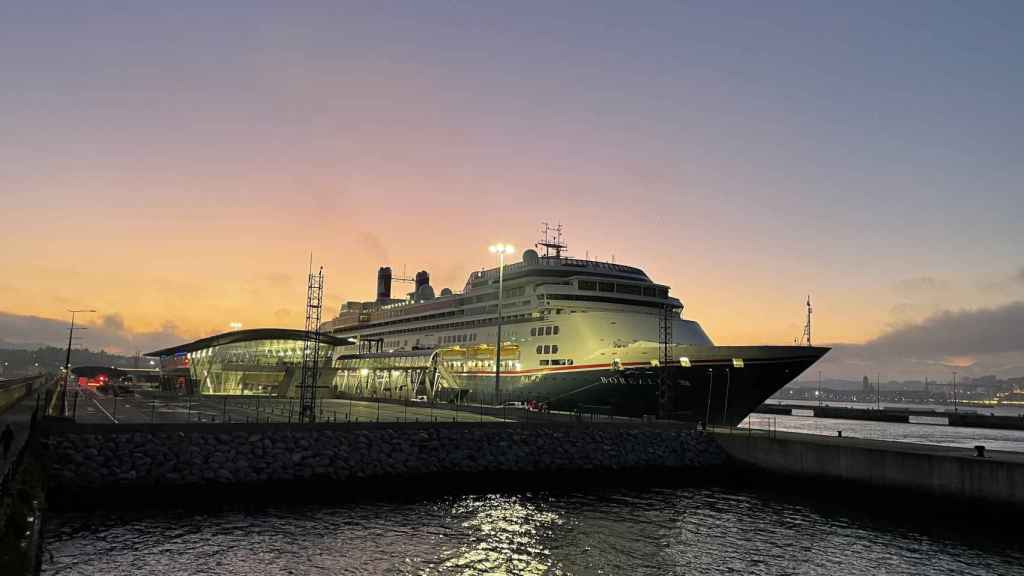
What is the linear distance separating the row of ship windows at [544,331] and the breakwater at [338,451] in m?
18.7

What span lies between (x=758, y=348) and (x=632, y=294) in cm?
1770

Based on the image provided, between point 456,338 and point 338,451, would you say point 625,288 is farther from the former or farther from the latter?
point 338,451

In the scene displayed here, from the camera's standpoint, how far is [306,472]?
32719mm

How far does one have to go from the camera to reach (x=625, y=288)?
2480 inches

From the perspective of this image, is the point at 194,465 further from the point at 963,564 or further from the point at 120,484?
the point at 963,564

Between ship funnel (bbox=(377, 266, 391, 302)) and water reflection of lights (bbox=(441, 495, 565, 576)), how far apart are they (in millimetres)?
84093

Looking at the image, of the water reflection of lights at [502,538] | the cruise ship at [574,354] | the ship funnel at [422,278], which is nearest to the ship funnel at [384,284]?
the ship funnel at [422,278]

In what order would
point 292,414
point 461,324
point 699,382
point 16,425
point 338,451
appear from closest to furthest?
1. point 16,425
2. point 338,451
3. point 292,414
4. point 699,382
5. point 461,324

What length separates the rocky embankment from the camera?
29.7 m

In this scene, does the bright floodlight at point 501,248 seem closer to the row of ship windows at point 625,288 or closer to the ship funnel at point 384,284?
the row of ship windows at point 625,288

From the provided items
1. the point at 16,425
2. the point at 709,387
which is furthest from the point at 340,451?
the point at 709,387

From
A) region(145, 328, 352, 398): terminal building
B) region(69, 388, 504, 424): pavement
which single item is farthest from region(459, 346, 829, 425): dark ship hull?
region(145, 328, 352, 398): terminal building

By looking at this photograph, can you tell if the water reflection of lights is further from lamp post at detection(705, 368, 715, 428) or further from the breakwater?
lamp post at detection(705, 368, 715, 428)

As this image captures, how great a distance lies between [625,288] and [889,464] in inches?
1297
